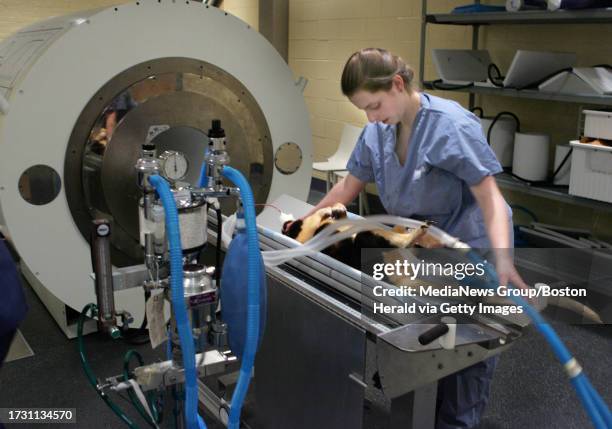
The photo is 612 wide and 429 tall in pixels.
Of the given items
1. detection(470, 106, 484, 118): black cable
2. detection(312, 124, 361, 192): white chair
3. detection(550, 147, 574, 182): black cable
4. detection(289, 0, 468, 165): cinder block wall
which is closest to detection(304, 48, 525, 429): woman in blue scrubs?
detection(550, 147, 574, 182): black cable

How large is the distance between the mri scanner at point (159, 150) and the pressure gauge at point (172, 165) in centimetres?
33

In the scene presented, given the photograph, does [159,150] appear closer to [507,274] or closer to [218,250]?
[218,250]

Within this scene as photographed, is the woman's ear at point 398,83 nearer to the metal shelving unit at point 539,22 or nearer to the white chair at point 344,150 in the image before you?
the metal shelving unit at point 539,22

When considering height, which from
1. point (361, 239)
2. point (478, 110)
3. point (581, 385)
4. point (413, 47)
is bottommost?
point (581, 385)

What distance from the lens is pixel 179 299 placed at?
104 cm

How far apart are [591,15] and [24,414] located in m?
2.79

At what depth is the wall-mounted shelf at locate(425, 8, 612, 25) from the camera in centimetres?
254

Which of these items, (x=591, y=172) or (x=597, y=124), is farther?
(x=591, y=172)

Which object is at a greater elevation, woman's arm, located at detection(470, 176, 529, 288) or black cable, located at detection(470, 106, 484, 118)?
black cable, located at detection(470, 106, 484, 118)

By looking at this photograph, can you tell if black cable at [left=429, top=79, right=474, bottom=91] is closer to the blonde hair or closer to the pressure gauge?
the blonde hair

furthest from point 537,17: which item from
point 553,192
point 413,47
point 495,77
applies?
point 413,47

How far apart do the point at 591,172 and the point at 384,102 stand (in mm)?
1586

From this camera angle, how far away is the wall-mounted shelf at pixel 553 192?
8.84 feet

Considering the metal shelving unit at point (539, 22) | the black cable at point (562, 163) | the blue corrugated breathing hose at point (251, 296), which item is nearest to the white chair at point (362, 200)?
the metal shelving unit at point (539, 22)
